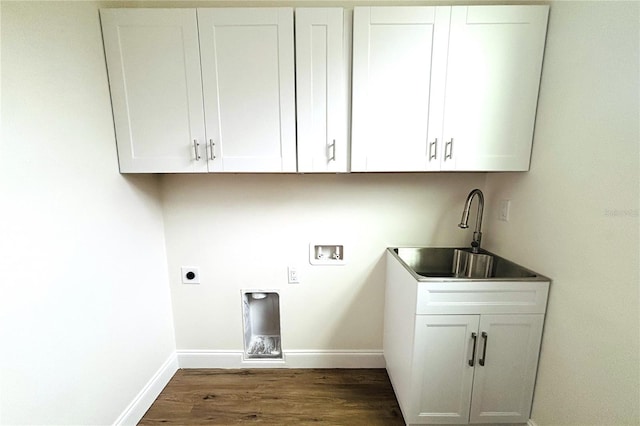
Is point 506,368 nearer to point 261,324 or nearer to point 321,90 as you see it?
point 261,324

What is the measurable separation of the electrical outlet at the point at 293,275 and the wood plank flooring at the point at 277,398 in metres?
0.69

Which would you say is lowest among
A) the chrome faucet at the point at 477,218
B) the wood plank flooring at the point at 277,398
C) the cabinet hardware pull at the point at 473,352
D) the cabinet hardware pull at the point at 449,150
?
the wood plank flooring at the point at 277,398

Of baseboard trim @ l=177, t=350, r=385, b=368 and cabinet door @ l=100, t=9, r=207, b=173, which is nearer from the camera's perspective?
cabinet door @ l=100, t=9, r=207, b=173

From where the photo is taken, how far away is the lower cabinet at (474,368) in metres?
1.21

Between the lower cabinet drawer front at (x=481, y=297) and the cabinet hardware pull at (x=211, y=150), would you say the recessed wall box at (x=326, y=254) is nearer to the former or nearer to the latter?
the lower cabinet drawer front at (x=481, y=297)

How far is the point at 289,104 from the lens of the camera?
50.1 inches

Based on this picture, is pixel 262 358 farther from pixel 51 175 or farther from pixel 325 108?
pixel 325 108

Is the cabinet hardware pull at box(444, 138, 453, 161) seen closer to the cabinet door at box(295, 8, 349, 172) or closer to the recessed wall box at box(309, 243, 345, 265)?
the cabinet door at box(295, 8, 349, 172)

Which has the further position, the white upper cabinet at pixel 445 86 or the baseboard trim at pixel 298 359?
the baseboard trim at pixel 298 359

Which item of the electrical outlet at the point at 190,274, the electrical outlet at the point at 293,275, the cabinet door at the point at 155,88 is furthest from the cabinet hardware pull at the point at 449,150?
the electrical outlet at the point at 190,274

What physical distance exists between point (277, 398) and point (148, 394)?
0.80m

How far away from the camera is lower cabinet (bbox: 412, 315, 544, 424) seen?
3.98 feet

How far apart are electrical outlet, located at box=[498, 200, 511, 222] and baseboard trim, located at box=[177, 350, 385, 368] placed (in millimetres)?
1283

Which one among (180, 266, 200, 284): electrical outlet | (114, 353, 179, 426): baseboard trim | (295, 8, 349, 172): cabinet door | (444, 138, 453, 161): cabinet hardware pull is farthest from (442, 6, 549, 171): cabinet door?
(114, 353, 179, 426): baseboard trim
